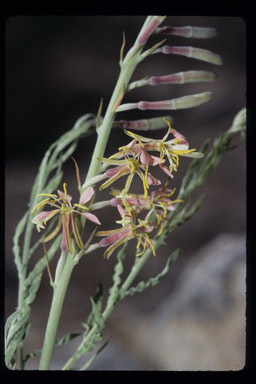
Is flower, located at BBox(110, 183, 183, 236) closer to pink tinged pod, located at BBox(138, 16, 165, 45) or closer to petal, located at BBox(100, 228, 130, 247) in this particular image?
petal, located at BBox(100, 228, 130, 247)

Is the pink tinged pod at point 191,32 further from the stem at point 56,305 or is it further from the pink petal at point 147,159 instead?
the stem at point 56,305

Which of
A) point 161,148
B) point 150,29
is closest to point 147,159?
point 161,148

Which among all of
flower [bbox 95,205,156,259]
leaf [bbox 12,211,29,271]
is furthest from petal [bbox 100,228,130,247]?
leaf [bbox 12,211,29,271]

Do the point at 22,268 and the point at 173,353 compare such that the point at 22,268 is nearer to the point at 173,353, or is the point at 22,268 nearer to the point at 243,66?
the point at 173,353

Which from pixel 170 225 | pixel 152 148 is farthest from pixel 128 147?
pixel 170 225

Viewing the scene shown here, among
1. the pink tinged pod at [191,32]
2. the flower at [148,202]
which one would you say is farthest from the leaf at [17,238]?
the pink tinged pod at [191,32]

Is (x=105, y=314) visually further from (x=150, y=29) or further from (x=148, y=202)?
(x=150, y=29)
